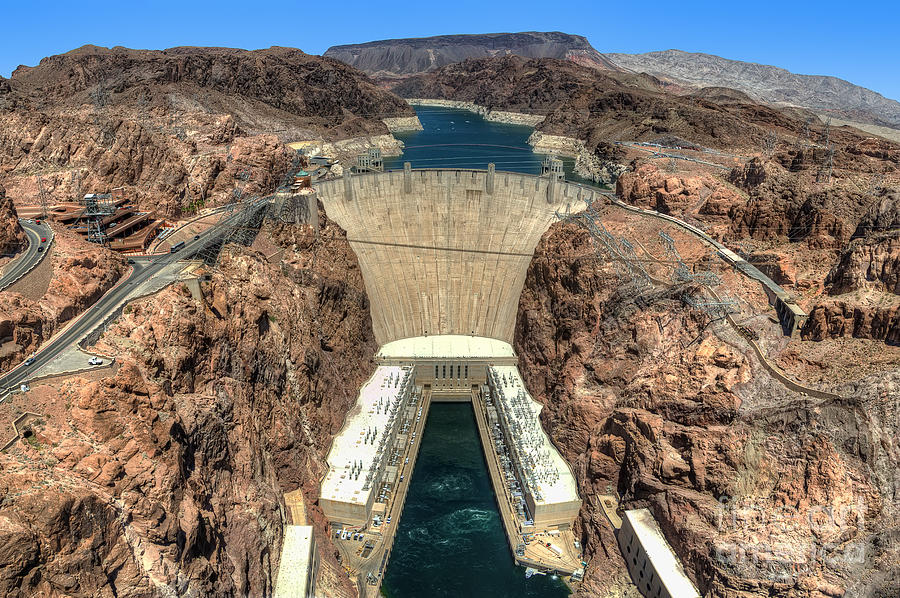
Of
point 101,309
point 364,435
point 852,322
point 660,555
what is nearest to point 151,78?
point 101,309

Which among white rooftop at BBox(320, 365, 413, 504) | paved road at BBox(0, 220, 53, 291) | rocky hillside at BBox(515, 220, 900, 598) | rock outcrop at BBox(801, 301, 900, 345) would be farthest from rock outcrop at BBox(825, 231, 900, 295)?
paved road at BBox(0, 220, 53, 291)

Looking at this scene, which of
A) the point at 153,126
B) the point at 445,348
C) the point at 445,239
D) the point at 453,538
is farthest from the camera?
the point at 153,126

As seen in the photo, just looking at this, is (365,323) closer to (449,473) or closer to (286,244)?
(286,244)

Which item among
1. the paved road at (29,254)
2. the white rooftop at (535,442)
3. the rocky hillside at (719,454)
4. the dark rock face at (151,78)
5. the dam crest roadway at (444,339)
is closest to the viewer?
the rocky hillside at (719,454)

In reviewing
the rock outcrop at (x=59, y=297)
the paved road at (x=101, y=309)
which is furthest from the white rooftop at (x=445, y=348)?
the rock outcrop at (x=59, y=297)

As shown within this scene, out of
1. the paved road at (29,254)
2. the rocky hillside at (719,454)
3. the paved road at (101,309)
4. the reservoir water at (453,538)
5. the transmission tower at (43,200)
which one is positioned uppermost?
the transmission tower at (43,200)

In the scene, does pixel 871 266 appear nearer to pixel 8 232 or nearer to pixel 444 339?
pixel 444 339

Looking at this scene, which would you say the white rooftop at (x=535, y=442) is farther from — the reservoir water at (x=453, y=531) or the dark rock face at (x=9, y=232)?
the dark rock face at (x=9, y=232)
